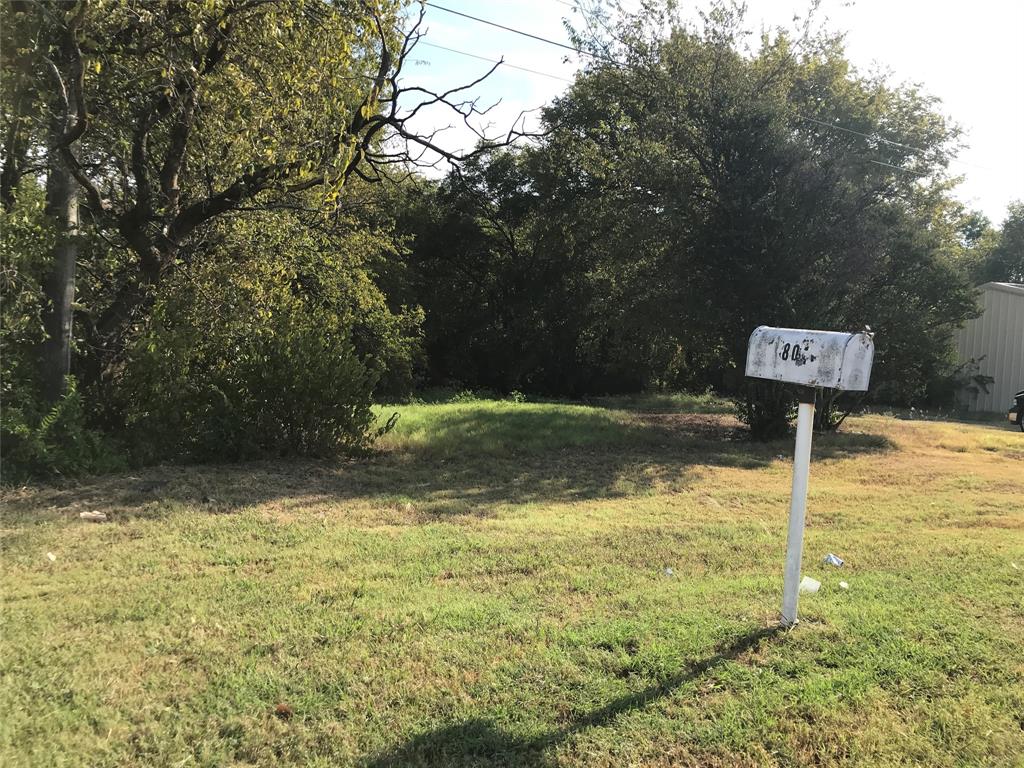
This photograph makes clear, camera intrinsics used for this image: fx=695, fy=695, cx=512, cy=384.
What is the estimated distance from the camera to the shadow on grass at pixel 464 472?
6.45m

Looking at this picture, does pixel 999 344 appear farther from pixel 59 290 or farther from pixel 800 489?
pixel 59 290

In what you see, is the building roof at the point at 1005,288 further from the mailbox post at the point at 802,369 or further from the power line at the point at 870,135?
the mailbox post at the point at 802,369

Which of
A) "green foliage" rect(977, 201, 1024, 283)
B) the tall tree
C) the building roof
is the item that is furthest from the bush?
"green foliage" rect(977, 201, 1024, 283)

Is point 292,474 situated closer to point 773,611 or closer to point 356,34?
point 356,34

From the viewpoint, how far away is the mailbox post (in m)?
3.39

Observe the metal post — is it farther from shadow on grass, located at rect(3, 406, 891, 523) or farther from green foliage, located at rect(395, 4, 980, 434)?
green foliage, located at rect(395, 4, 980, 434)

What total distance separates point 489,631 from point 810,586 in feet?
7.30

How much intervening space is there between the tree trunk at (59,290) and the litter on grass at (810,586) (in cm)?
727

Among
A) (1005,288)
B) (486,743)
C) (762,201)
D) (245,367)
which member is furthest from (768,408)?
(1005,288)

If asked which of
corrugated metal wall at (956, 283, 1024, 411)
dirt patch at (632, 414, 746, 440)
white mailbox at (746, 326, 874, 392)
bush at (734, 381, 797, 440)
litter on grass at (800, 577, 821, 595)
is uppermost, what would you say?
corrugated metal wall at (956, 283, 1024, 411)

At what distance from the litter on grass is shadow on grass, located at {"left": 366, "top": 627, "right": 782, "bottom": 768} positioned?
71.5 inches

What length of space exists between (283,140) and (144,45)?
1.46 meters

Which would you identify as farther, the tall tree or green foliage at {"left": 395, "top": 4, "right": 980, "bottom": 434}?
green foliage at {"left": 395, "top": 4, "right": 980, "bottom": 434}

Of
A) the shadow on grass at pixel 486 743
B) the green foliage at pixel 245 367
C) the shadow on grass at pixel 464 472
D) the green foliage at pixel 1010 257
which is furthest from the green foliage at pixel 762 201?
the green foliage at pixel 1010 257
